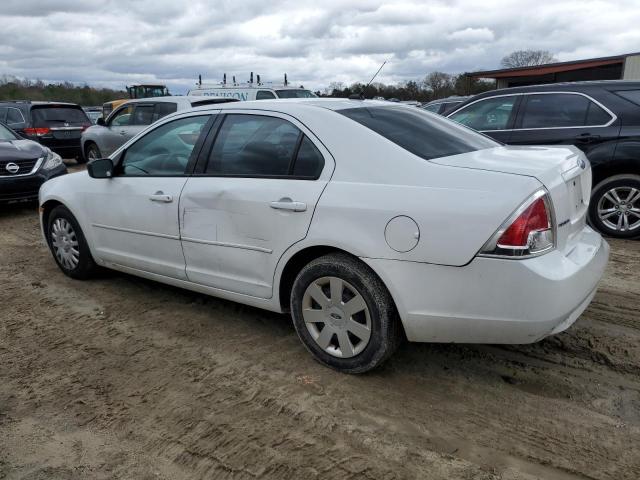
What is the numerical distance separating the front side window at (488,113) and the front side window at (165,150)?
422 centimetres

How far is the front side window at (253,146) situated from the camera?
3.40 m

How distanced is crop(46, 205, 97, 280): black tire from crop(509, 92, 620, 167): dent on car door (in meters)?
4.97

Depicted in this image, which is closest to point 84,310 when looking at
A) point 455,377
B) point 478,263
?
point 455,377

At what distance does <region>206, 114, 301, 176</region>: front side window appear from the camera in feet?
11.2

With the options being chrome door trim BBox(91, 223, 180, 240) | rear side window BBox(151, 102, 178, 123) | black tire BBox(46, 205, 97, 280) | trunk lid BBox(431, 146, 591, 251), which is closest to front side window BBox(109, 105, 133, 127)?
rear side window BBox(151, 102, 178, 123)

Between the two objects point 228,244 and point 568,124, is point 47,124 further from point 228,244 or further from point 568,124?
point 568,124

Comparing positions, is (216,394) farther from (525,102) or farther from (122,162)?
(525,102)

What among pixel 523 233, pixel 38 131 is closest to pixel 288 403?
pixel 523 233

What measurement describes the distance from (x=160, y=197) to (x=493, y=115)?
15.3ft

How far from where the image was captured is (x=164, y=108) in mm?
10383

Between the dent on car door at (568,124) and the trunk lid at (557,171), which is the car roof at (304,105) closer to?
the trunk lid at (557,171)

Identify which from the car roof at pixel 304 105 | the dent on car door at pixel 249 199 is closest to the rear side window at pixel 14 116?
the car roof at pixel 304 105

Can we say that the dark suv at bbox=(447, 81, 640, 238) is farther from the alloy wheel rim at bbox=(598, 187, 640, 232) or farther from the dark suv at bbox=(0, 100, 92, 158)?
the dark suv at bbox=(0, 100, 92, 158)

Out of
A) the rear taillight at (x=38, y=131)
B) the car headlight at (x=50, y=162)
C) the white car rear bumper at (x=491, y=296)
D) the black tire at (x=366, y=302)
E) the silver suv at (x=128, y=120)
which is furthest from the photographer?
the rear taillight at (x=38, y=131)
